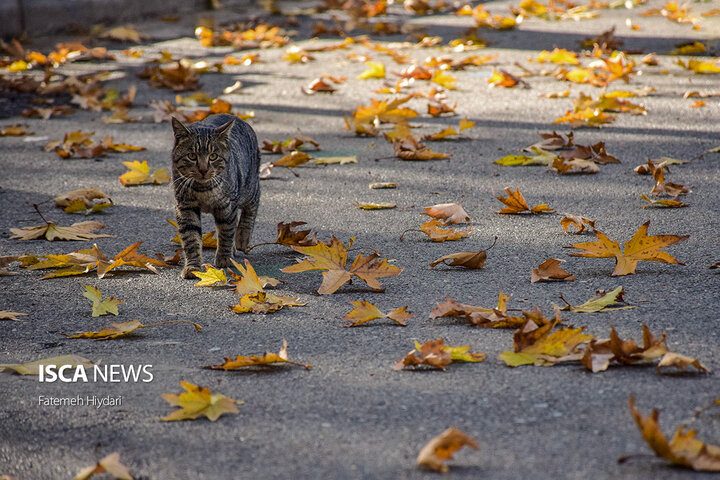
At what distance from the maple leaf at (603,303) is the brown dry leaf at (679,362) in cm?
53

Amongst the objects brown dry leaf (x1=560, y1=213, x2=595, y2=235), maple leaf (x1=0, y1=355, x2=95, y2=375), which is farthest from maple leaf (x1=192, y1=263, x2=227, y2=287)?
brown dry leaf (x1=560, y1=213, x2=595, y2=235)

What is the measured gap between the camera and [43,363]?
9.23 feet

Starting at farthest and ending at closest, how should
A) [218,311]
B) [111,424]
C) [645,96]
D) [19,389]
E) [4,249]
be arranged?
[645,96], [4,249], [218,311], [19,389], [111,424]

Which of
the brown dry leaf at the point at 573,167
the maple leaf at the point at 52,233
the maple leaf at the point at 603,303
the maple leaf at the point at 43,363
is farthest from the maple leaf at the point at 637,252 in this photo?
the maple leaf at the point at 52,233

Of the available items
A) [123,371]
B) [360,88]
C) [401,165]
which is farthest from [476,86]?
[123,371]

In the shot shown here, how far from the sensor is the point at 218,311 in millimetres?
3326

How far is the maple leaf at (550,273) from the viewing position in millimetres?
3441

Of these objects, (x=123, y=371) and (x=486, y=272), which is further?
(x=486, y=272)

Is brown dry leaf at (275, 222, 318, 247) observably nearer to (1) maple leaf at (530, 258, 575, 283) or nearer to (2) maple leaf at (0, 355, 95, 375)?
(1) maple leaf at (530, 258, 575, 283)

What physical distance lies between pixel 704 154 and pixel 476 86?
3068mm

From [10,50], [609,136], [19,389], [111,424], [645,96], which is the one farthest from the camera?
[10,50]

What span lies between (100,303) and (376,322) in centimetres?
117

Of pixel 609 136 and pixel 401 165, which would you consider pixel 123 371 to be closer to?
pixel 401 165

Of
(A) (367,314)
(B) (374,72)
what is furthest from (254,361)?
(B) (374,72)
